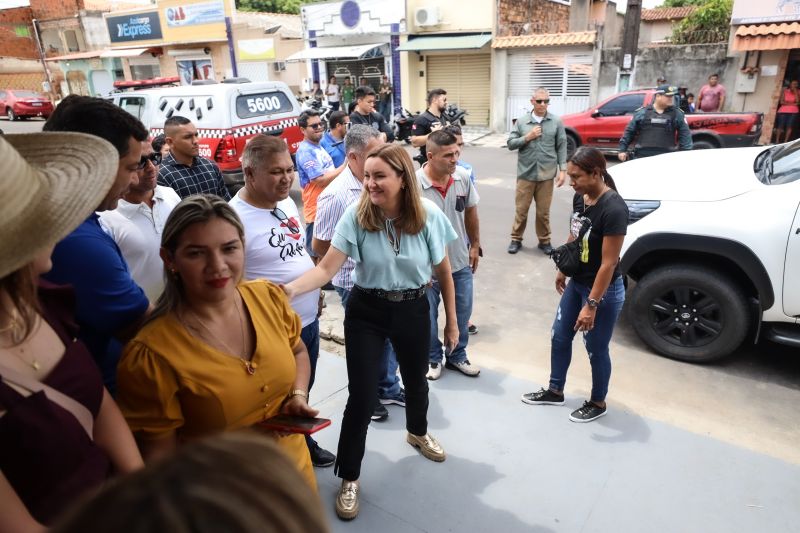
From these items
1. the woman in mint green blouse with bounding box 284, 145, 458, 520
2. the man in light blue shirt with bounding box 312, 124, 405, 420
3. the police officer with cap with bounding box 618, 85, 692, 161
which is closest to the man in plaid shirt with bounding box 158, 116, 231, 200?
the man in light blue shirt with bounding box 312, 124, 405, 420

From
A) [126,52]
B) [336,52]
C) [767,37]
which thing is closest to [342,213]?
[767,37]

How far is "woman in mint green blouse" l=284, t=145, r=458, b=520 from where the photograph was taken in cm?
259

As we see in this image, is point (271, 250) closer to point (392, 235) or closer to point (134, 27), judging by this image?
point (392, 235)

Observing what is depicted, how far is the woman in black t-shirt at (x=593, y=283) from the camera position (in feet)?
9.66

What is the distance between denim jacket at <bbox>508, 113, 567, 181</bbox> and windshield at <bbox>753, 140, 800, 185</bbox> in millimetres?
2220

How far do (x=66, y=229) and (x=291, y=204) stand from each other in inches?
73.1

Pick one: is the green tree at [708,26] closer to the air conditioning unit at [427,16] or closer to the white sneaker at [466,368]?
the air conditioning unit at [427,16]

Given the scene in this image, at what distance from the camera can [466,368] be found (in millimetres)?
3895

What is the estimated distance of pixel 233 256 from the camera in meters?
1.76

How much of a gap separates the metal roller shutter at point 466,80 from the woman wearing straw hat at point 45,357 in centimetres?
A: 1816

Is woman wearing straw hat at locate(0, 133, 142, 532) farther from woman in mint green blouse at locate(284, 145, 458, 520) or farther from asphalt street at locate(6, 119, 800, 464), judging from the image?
asphalt street at locate(6, 119, 800, 464)

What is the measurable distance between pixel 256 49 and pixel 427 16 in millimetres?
8829

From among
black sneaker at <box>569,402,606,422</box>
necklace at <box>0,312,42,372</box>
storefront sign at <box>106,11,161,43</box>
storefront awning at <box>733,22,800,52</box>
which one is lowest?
black sneaker at <box>569,402,606,422</box>

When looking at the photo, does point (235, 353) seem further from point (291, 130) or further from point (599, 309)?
point (291, 130)
